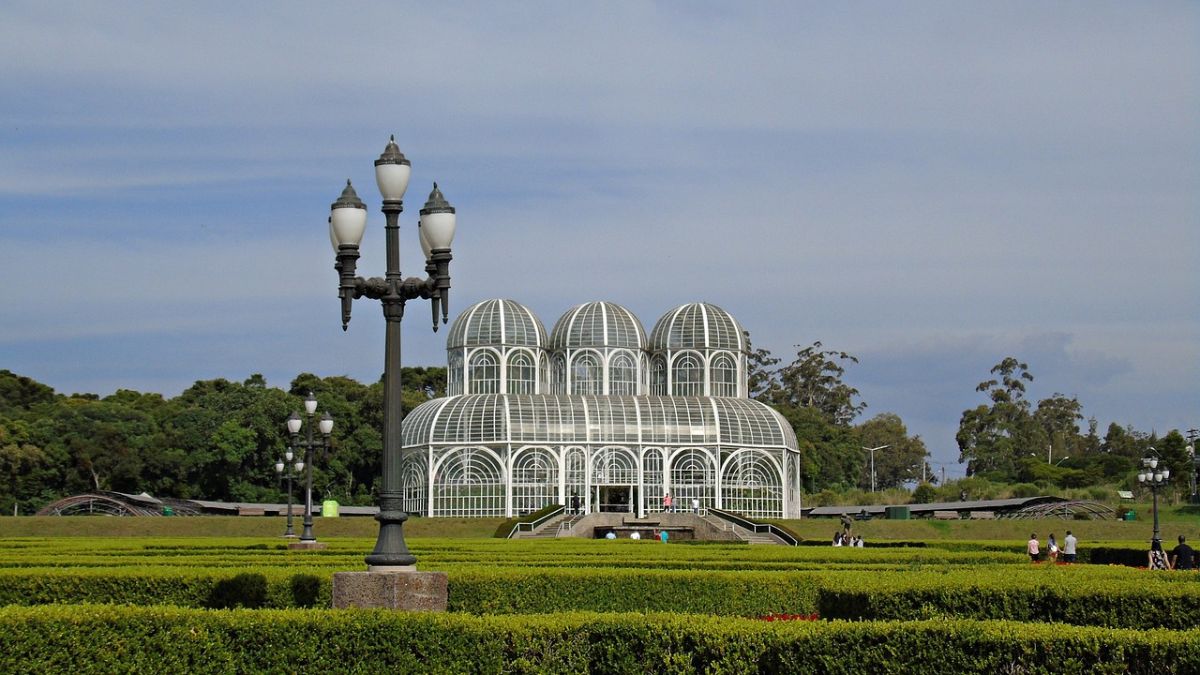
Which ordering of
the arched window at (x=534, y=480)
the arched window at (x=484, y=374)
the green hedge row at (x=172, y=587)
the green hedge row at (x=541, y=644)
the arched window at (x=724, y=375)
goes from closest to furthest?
the green hedge row at (x=541, y=644)
the green hedge row at (x=172, y=587)
the arched window at (x=534, y=480)
the arched window at (x=484, y=374)
the arched window at (x=724, y=375)

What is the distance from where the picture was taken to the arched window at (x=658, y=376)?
69.2 meters

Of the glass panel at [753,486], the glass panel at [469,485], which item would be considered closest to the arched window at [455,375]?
the glass panel at [469,485]

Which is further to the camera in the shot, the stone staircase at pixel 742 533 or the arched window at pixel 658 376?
the arched window at pixel 658 376

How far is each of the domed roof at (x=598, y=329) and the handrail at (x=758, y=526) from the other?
1104 cm

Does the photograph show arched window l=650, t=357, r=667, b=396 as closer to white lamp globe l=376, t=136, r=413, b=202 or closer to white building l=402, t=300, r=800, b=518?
white building l=402, t=300, r=800, b=518

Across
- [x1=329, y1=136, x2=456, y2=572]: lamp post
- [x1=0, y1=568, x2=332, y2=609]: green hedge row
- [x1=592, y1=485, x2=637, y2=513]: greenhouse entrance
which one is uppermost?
[x1=329, y1=136, x2=456, y2=572]: lamp post

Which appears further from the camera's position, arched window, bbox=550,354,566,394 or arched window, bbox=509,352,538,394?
arched window, bbox=550,354,566,394

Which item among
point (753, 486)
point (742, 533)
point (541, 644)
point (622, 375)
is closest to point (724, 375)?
point (622, 375)

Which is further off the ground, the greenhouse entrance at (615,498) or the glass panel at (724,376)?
the glass panel at (724,376)

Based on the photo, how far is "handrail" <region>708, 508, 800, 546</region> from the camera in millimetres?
52781

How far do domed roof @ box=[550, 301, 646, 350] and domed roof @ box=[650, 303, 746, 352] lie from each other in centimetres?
123

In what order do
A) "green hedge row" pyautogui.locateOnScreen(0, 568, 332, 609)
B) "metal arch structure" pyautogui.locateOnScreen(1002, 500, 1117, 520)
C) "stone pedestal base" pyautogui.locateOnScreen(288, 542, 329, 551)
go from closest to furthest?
"green hedge row" pyautogui.locateOnScreen(0, 568, 332, 609) → "stone pedestal base" pyautogui.locateOnScreen(288, 542, 329, 551) → "metal arch structure" pyautogui.locateOnScreen(1002, 500, 1117, 520)

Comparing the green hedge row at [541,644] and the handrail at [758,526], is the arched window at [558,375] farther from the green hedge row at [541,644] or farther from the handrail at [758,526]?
the green hedge row at [541,644]

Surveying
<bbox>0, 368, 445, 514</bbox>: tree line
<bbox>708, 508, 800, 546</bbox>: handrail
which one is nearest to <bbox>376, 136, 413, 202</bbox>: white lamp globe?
<bbox>708, 508, 800, 546</bbox>: handrail
